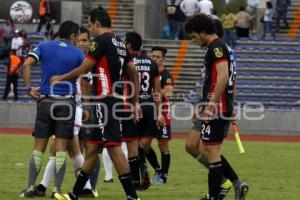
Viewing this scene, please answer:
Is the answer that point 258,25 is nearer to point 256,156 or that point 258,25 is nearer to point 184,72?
point 184,72

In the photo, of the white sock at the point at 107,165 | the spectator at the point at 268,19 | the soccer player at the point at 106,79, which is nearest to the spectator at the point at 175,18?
the spectator at the point at 268,19

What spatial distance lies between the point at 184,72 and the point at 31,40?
607cm

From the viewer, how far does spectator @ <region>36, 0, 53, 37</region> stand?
4031cm

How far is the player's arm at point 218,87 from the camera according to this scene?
12.5m

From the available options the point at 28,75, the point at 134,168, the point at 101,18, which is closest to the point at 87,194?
the point at 134,168

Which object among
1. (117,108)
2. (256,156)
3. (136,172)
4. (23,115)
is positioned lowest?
(23,115)

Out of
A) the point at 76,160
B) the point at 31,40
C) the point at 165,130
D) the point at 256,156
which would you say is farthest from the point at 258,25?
the point at 76,160

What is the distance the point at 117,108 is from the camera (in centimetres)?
1271

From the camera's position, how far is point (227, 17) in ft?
129

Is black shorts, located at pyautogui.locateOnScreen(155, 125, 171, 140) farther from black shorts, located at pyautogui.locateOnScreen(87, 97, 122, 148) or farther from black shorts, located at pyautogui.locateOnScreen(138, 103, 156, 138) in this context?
black shorts, located at pyautogui.locateOnScreen(87, 97, 122, 148)

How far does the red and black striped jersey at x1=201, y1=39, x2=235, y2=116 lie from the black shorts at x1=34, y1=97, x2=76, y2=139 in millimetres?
1738

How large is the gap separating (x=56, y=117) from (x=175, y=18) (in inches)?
1095

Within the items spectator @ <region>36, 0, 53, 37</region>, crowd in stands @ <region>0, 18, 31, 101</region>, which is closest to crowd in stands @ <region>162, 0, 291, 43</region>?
spectator @ <region>36, 0, 53, 37</region>

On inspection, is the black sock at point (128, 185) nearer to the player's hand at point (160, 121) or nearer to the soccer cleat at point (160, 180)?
the player's hand at point (160, 121)
